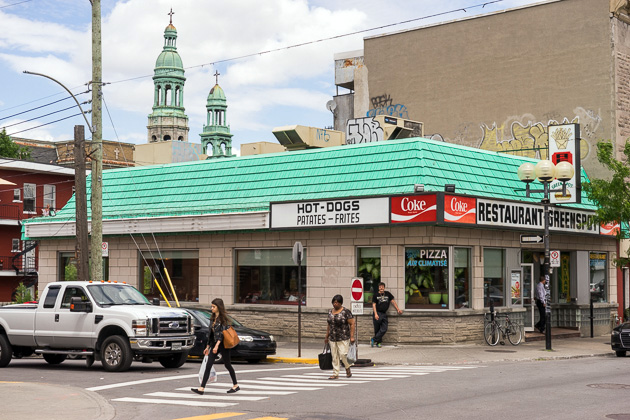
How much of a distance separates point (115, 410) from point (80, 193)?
12.8 metres

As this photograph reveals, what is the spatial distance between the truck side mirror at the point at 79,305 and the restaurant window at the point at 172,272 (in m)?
10.2

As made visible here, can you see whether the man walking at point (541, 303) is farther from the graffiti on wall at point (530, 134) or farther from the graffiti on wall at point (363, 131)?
the graffiti on wall at point (363, 131)

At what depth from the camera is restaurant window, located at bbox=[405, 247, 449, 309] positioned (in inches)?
945

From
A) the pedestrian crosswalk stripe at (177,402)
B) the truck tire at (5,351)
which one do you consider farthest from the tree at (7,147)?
the pedestrian crosswalk stripe at (177,402)

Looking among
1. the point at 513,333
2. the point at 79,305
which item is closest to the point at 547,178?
the point at 513,333

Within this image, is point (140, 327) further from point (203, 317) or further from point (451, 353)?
point (451, 353)

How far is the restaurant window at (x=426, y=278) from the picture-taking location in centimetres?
2400

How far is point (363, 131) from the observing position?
3347cm

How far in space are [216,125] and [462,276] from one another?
300 feet

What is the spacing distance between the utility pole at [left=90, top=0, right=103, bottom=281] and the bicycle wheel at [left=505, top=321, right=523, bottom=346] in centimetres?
1219

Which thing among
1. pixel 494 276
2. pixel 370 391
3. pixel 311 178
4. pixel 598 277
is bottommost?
pixel 370 391

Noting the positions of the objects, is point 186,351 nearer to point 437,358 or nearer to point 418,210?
point 437,358

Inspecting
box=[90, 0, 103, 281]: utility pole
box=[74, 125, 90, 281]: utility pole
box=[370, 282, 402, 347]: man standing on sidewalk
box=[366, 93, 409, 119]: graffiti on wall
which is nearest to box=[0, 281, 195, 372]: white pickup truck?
box=[90, 0, 103, 281]: utility pole

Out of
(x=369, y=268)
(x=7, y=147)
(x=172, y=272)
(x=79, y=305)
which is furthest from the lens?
(x=7, y=147)
